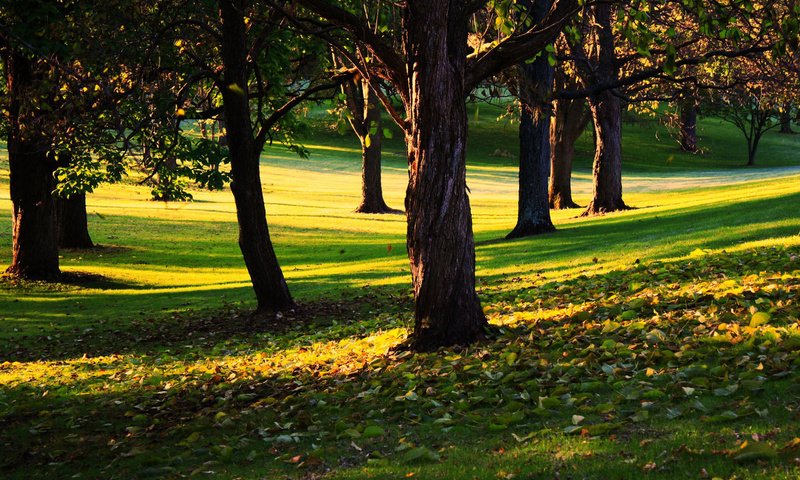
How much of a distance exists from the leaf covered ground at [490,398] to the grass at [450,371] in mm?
32

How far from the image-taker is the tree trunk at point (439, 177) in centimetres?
1124

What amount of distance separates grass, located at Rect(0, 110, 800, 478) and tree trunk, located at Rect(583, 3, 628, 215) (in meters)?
6.60

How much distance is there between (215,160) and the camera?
20562mm

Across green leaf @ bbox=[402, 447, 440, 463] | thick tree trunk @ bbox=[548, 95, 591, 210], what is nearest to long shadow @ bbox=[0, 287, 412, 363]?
green leaf @ bbox=[402, 447, 440, 463]

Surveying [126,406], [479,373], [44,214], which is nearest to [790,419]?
[479,373]

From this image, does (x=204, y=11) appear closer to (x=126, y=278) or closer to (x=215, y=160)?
(x=215, y=160)

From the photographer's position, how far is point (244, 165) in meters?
17.9

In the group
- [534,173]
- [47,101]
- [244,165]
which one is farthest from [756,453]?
[534,173]

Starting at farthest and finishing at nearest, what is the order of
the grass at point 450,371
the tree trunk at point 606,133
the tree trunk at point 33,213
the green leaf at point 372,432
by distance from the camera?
the tree trunk at point 606,133
the tree trunk at point 33,213
the green leaf at point 372,432
the grass at point 450,371

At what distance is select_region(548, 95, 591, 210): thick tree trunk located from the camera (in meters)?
38.5

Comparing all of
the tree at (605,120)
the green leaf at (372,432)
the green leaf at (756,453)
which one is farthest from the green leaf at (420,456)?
the tree at (605,120)

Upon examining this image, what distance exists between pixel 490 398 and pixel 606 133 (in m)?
25.5

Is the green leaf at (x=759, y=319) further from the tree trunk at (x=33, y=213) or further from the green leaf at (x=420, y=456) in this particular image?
the tree trunk at (x=33, y=213)

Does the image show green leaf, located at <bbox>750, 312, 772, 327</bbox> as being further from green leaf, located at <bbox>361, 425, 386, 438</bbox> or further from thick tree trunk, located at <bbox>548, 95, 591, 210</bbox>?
thick tree trunk, located at <bbox>548, 95, 591, 210</bbox>
